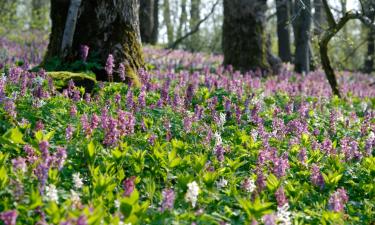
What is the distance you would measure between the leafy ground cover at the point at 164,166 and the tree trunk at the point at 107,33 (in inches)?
50.6

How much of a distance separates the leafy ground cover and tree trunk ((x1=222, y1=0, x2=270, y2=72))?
6626 mm

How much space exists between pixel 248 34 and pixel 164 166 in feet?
→ 32.5

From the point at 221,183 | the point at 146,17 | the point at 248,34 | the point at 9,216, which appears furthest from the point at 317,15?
the point at 9,216

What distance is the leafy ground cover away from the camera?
12.5 feet

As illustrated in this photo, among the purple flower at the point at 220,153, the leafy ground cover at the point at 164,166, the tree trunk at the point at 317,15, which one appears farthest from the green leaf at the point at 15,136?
the tree trunk at the point at 317,15

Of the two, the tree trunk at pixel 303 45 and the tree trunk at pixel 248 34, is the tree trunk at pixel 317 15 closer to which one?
the tree trunk at pixel 303 45

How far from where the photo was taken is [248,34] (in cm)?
1437

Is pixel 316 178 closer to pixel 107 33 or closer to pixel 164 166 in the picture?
pixel 164 166

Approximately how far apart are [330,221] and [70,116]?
3.39m

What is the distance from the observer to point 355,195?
531 centimetres

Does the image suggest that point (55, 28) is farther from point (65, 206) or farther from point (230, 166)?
point (65, 206)

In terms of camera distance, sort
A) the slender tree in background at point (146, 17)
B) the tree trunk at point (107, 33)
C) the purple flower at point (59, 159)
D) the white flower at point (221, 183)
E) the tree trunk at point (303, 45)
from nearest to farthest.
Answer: the purple flower at point (59, 159) → the white flower at point (221, 183) → the tree trunk at point (107, 33) → the tree trunk at point (303, 45) → the slender tree in background at point (146, 17)

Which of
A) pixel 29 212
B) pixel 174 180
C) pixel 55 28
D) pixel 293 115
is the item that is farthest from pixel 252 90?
pixel 29 212

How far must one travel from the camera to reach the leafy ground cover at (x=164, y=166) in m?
3.82
